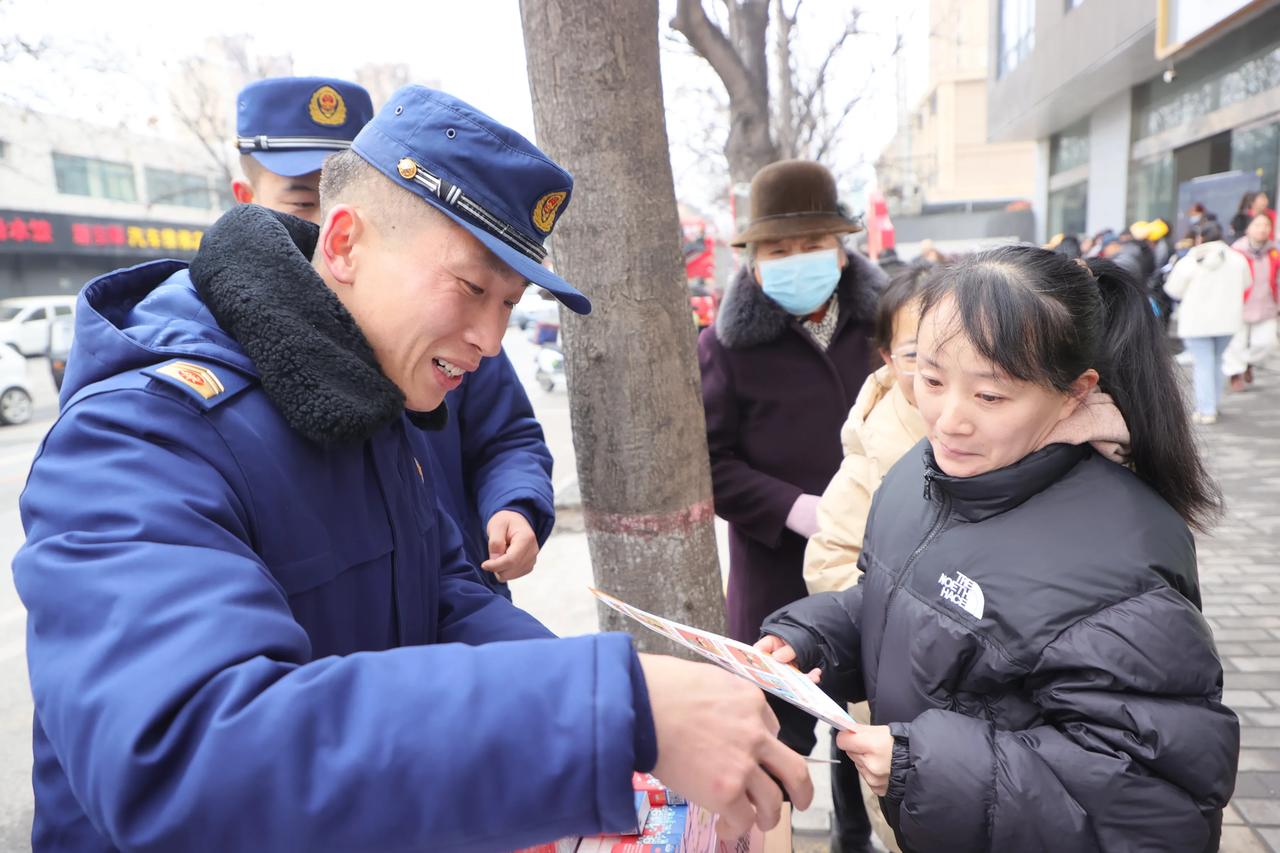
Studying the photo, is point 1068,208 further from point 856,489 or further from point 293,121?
point 293,121

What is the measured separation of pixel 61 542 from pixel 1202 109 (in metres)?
17.8

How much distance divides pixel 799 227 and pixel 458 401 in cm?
123

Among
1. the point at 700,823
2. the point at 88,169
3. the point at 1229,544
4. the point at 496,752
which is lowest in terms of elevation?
the point at 1229,544

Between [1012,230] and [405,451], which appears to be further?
[1012,230]

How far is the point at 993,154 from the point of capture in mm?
45594

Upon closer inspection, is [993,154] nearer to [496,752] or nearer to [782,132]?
[782,132]

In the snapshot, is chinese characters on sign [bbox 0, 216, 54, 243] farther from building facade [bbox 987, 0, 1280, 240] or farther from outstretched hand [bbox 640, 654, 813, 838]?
outstretched hand [bbox 640, 654, 813, 838]

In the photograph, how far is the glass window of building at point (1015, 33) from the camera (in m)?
20.7

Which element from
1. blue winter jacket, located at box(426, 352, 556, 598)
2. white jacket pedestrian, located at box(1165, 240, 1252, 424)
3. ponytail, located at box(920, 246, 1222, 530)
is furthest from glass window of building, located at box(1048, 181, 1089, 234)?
ponytail, located at box(920, 246, 1222, 530)

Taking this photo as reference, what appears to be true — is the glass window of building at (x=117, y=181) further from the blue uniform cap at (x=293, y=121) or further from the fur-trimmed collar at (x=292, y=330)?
the fur-trimmed collar at (x=292, y=330)

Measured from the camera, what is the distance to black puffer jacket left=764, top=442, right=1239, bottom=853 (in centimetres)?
121

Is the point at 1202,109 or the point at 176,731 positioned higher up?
the point at 1202,109

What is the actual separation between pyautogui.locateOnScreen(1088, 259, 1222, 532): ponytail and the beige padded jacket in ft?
2.03

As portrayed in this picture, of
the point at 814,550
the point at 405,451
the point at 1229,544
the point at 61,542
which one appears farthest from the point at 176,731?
the point at 1229,544
